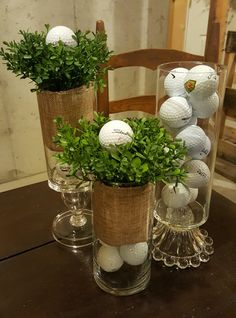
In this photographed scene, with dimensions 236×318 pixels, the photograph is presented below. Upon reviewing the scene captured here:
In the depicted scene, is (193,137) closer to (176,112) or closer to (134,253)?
(176,112)

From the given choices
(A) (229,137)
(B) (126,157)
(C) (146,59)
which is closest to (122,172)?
(B) (126,157)

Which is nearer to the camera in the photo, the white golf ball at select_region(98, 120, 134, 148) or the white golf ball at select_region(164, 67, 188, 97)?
the white golf ball at select_region(98, 120, 134, 148)

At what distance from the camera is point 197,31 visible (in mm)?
2039

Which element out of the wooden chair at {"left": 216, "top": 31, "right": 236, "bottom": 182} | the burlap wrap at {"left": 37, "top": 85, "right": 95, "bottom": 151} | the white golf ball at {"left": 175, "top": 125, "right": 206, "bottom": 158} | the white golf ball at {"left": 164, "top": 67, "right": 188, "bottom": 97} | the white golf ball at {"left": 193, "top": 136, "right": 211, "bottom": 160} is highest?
the white golf ball at {"left": 164, "top": 67, "right": 188, "bottom": 97}

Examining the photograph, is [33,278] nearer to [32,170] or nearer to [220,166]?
[32,170]

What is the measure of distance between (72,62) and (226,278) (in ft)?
1.65

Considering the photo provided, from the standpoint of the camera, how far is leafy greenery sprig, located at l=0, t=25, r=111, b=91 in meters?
0.61

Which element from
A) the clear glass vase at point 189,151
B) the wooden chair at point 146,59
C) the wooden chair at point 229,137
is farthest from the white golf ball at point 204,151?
the wooden chair at point 229,137

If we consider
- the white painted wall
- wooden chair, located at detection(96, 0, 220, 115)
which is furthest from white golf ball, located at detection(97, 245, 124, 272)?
the white painted wall

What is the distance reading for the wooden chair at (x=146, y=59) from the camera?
106 cm

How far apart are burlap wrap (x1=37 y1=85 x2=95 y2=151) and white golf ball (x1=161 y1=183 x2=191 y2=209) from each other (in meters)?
0.23

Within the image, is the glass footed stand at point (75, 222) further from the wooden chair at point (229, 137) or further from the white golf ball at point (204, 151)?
the wooden chair at point (229, 137)

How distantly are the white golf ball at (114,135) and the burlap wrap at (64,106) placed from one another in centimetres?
18

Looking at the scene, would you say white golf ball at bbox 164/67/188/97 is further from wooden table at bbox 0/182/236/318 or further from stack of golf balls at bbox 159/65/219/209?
wooden table at bbox 0/182/236/318
